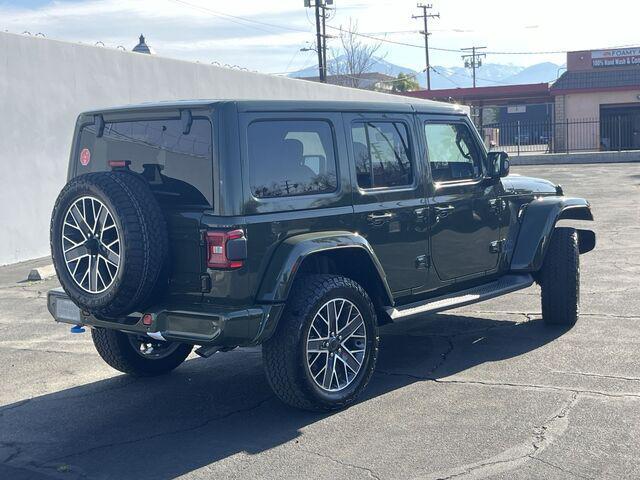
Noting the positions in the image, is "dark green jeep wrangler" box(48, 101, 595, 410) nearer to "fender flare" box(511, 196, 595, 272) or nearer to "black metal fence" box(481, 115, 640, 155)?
"fender flare" box(511, 196, 595, 272)

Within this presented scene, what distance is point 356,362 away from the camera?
578 centimetres

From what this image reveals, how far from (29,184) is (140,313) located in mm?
9019

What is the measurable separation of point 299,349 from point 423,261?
1547mm

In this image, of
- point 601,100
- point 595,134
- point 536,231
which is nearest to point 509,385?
point 536,231

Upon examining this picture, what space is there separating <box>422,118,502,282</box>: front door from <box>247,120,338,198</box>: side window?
1.11 meters

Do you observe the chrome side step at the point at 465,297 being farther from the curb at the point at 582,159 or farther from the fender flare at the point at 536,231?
the curb at the point at 582,159

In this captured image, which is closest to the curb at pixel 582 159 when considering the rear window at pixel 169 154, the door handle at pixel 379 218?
the door handle at pixel 379 218

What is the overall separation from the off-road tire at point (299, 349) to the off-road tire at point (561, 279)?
2.64 metres

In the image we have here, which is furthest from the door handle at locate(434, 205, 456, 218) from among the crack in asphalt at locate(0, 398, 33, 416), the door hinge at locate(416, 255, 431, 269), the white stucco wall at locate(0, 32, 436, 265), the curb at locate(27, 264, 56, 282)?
the white stucco wall at locate(0, 32, 436, 265)

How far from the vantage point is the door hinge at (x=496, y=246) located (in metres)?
7.26

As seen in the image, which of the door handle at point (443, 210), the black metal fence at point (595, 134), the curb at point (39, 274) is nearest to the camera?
Result: the door handle at point (443, 210)

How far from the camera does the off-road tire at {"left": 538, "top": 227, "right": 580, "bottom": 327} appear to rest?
7547 millimetres

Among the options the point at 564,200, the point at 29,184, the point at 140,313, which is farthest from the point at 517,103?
the point at 140,313

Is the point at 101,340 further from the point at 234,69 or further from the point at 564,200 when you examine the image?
the point at 234,69
